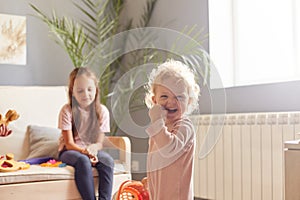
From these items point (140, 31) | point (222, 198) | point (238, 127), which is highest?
point (140, 31)

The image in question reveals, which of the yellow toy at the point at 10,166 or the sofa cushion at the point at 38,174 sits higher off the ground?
the yellow toy at the point at 10,166

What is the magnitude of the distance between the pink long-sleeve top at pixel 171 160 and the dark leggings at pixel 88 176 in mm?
979

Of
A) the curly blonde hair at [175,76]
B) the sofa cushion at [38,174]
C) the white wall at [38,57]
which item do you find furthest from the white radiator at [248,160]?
the white wall at [38,57]

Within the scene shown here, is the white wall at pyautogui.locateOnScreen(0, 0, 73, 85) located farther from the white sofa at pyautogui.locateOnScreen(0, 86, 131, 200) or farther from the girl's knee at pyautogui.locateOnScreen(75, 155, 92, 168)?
the girl's knee at pyautogui.locateOnScreen(75, 155, 92, 168)

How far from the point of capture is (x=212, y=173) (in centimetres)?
277

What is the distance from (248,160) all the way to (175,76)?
143 cm

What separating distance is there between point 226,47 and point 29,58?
1.51 m

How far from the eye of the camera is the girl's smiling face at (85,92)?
4.57 feet

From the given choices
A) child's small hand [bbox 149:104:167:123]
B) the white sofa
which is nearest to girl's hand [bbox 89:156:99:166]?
the white sofa

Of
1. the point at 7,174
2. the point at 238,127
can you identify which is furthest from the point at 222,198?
the point at 7,174

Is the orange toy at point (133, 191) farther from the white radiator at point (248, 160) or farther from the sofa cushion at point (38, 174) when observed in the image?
the white radiator at point (248, 160)

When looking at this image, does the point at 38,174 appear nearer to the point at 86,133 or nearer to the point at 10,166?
the point at 10,166

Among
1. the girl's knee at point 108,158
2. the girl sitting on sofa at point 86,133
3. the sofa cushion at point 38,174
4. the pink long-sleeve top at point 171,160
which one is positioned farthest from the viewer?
the sofa cushion at point 38,174

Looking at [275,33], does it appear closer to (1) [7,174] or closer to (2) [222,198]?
(2) [222,198]
